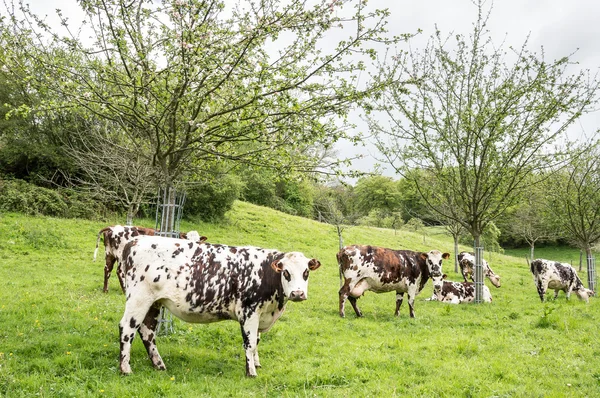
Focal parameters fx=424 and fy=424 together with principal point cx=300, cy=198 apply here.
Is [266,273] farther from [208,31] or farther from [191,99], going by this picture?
[208,31]

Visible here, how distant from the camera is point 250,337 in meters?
6.65

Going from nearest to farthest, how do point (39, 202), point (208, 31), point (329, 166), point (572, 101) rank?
point (208, 31)
point (329, 166)
point (572, 101)
point (39, 202)

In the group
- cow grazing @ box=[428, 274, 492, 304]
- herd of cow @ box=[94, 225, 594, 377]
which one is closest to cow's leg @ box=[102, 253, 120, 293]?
herd of cow @ box=[94, 225, 594, 377]

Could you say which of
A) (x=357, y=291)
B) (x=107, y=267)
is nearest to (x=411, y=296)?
(x=357, y=291)

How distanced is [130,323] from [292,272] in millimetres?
2568

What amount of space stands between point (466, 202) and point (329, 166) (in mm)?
8500

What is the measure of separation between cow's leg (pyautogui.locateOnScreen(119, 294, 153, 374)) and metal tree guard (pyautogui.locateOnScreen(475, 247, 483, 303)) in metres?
11.5

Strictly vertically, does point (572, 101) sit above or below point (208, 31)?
above

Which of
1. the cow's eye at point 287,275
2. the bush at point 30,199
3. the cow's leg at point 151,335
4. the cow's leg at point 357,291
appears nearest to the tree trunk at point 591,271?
the cow's leg at point 357,291

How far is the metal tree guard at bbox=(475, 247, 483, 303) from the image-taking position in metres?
14.5

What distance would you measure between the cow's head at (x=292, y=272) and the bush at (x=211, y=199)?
21.5 meters

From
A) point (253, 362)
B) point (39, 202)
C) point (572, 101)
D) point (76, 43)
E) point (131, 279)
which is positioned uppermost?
point (572, 101)

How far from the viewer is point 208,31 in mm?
6555

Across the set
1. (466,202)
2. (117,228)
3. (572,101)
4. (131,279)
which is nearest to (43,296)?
(117,228)
